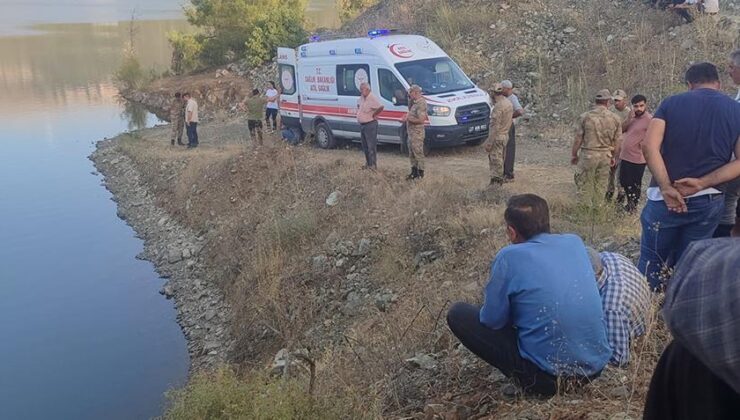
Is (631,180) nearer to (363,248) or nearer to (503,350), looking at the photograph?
(363,248)

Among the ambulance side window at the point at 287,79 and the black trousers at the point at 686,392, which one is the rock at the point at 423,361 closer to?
the black trousers at the point at 686,392

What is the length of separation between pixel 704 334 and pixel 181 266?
11.5 metres

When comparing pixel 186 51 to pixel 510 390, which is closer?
pixel 510 390

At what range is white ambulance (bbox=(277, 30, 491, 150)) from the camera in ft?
38.5

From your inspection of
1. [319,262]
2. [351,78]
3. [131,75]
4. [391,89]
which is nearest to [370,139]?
[391,89]

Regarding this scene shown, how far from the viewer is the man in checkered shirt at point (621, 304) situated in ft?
11.8

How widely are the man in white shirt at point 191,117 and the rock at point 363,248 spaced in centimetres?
870

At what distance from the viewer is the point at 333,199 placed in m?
10.5

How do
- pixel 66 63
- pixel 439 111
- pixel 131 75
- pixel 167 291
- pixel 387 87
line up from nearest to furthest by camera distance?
pixel 167 291
pixel 439 111
pixel 387 87
pixel 131 75
pixel 66 63

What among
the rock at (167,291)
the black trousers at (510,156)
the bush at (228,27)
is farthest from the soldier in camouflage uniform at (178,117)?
the black trousers at (510,156)

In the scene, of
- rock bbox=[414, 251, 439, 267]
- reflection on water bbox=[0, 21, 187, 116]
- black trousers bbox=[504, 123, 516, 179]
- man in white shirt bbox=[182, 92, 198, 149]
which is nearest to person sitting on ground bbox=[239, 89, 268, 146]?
man in white shirt bbox=[182, 92, 198, 149]

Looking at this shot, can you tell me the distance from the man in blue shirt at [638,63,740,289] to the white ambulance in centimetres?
755

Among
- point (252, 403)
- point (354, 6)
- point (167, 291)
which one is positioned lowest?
point (167, 291)

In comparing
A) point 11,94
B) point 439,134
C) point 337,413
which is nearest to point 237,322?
point 439,134
